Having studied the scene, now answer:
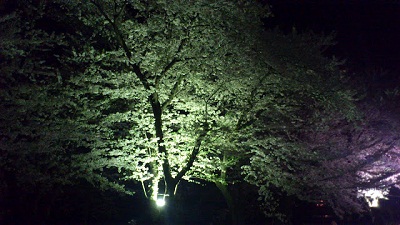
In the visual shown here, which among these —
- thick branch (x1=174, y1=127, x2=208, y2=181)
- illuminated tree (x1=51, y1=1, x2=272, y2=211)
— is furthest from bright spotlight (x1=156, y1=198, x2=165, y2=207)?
thick branch (x1=174, y1=127, x2=208, y2=181)

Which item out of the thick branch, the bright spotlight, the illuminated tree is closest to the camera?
the illuminated tree

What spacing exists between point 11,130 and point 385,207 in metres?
24.2

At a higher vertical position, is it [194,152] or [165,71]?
[165,71]

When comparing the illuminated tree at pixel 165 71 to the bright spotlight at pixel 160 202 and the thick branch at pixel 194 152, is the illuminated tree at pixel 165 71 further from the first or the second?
the bright spotlight at pixel 160 202

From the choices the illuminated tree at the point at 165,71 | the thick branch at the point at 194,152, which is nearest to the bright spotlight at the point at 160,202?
the illuminated tree at the point at 165,71

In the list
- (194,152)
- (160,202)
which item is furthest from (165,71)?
(160,202)

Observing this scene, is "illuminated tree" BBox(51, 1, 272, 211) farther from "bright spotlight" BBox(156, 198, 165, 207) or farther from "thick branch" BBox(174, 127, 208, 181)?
"bright spotlight" BBox(156, 198, 165, 207)

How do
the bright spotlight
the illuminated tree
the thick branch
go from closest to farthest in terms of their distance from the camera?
the illuminated tree, the thick branch, the bright spotlight

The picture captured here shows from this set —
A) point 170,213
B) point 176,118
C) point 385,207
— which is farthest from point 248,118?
point 385,207

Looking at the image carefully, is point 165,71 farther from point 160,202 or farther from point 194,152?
point 160,202

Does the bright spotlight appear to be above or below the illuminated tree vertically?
below

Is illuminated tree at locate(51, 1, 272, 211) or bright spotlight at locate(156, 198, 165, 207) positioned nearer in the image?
illuminated tree at locate(51, 1, 272, 211)

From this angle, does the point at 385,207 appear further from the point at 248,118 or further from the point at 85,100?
the point at 85,100

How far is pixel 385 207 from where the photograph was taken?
23719 mm
